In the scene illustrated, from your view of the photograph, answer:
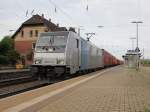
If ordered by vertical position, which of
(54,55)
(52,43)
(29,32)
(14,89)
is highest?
(29,32)

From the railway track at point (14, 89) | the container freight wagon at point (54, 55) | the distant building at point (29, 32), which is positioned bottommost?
the railway track at point (14, 89)

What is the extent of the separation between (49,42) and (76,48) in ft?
9.81

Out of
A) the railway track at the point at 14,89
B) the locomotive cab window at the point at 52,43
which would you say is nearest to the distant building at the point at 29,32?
the locomotive cab window at the point at 52,43

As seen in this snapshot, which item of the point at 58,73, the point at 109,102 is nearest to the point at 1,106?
the point at 109,102

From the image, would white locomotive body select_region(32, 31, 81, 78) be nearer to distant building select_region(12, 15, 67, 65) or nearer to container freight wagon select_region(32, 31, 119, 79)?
container freight wagon select_region(32, 31, 119, 79)

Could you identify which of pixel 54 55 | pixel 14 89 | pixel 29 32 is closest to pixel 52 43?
pixel 54 55

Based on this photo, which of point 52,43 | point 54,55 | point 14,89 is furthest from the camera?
point 52,43

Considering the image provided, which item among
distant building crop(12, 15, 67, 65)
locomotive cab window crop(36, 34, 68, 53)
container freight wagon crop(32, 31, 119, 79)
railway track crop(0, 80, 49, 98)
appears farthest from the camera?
distant building crop(12, 15, 67, 65)

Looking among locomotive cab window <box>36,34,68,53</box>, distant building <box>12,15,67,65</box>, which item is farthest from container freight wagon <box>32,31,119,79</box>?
distant building <box>12,15,67,65</box>

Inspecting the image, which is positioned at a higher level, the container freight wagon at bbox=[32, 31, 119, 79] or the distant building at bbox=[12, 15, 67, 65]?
the distant building at bbox=[12, 15, 67, 65]

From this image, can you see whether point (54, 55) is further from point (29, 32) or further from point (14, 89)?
point (29, 32)

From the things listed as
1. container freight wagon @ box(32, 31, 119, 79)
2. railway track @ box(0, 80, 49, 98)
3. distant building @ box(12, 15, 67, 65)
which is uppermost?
distant building @ box(12, 15, 67, 65)

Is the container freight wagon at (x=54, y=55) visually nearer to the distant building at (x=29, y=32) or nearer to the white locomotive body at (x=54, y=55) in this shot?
the white locomotive body at (x=54, y=55)

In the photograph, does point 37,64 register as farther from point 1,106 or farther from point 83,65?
point 1,106
